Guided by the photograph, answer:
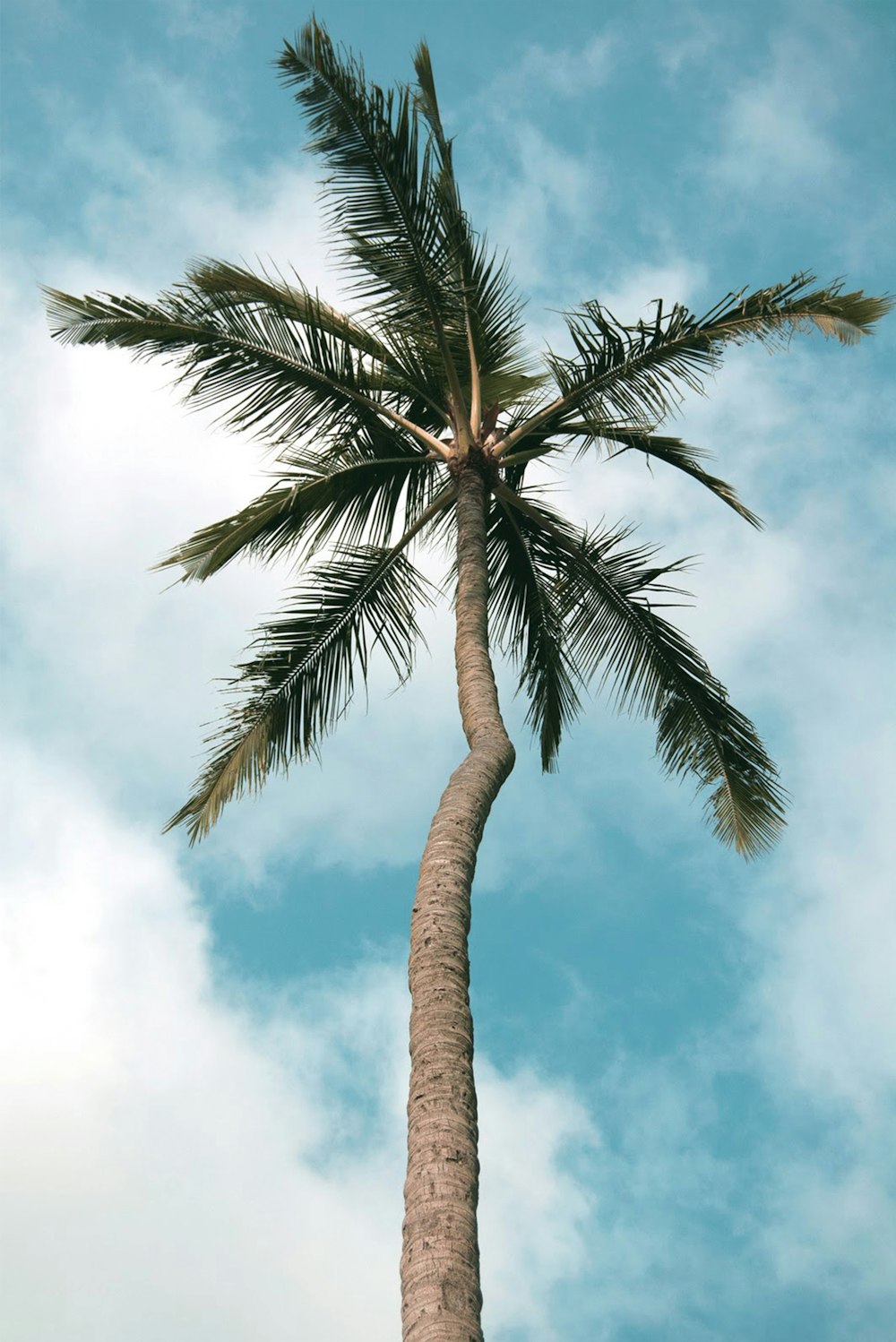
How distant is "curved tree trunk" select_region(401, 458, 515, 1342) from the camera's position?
3.92 metres

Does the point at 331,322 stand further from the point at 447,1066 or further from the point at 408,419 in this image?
the point at 447,1066

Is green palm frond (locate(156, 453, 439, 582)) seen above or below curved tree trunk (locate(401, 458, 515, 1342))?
above

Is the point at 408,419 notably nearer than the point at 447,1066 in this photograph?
No

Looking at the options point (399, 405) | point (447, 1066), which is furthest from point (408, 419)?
point (447, 1066)

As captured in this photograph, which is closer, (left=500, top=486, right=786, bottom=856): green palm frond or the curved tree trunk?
the curved tree trunk

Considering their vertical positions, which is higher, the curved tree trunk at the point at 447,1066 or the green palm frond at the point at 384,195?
the green palm frond at the point at 384,195

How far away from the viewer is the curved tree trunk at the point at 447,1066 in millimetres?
3918

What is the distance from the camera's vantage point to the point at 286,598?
8.89 meters

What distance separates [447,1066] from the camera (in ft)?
15.5

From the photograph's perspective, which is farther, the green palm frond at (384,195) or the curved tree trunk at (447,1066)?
the green palm frond at (384,195)

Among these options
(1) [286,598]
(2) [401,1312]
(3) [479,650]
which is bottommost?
(2) [401,1312]

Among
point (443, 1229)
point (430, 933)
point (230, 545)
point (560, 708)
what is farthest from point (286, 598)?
point (443, 1229)

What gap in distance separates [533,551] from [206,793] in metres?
3.47

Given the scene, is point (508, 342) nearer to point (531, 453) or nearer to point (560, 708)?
point (531, 453)
